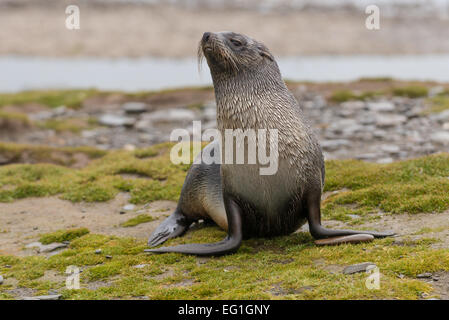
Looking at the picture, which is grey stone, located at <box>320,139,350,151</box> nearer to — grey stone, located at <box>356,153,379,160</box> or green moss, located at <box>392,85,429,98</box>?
grey stone, located at <box>356,153,379,160</box>

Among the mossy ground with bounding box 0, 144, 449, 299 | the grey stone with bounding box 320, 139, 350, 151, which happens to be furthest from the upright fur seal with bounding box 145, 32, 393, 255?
the grey stone with bounding box 320, 139, 350, 151

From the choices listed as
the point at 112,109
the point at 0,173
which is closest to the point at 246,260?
the point at 0,173

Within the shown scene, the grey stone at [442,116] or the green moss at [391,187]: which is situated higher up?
the grey stone at [442,116]

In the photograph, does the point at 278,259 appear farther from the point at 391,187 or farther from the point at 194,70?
the point at 194,70

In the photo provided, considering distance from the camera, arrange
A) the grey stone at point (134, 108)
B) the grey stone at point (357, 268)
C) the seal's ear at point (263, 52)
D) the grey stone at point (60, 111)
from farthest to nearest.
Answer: the grey stone at point (60, 111), the grey stone at point (134, 108), the seal's ear at point (263, 52), the grey stone at point (357, 268)

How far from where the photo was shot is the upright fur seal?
607cm

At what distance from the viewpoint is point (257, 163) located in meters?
6.05

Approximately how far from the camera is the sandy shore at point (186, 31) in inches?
1393

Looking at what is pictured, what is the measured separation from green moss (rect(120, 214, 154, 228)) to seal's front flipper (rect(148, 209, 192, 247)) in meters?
0.65

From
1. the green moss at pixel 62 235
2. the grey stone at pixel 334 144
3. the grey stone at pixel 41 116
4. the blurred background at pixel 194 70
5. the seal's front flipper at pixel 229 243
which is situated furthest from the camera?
the grey stone at pixel 41 116

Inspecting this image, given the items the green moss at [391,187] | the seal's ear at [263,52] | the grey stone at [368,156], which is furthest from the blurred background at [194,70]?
the green moss at [391,187]

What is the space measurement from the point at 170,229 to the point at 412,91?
12213 mm

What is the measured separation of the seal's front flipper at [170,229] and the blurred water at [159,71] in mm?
17445

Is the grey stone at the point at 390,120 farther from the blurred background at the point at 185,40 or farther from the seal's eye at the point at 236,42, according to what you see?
the blurred background at the point at 185,40
